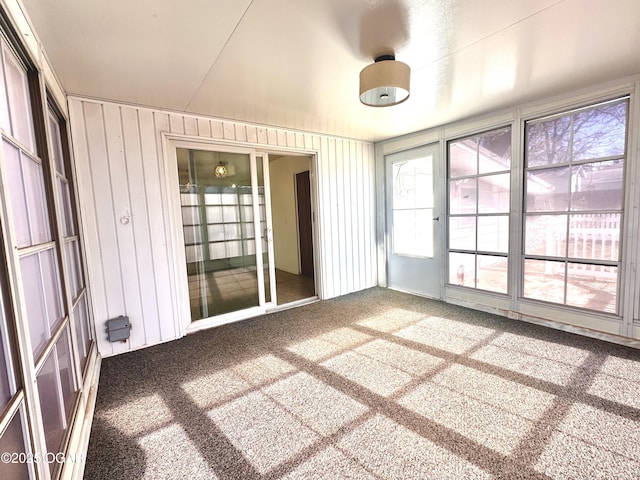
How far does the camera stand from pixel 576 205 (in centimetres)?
288

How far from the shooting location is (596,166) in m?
2.74

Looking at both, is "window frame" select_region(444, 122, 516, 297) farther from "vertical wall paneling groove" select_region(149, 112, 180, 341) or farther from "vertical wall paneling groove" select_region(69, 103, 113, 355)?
"vertical wall paneling groove" select_region(69, 103, 113, 355)

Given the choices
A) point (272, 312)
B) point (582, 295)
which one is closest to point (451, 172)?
point (582, 295)

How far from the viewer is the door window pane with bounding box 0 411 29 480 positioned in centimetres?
91

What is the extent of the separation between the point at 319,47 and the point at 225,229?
7.20ft

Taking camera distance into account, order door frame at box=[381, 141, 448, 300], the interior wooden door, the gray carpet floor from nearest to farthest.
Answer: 1. the gray carpet floor
2. door frame at box=[381, 141, 448, 300]
3. the interior wooden door

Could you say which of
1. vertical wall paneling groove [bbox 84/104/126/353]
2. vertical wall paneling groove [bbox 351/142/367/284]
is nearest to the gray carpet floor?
vertical wall paneling groove [bbox 84/104/126/353]

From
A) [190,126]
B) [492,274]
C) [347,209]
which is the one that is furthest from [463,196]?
[190,126]

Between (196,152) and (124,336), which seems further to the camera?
(196,152)

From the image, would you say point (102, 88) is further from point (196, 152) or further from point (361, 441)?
point (361, 441)

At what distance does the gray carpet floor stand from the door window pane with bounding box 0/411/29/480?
0.58m

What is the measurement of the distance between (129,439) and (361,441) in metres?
1.34

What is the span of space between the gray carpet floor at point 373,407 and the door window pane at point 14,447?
0.58 metres

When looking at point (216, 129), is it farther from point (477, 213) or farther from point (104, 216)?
point (477, 213)
